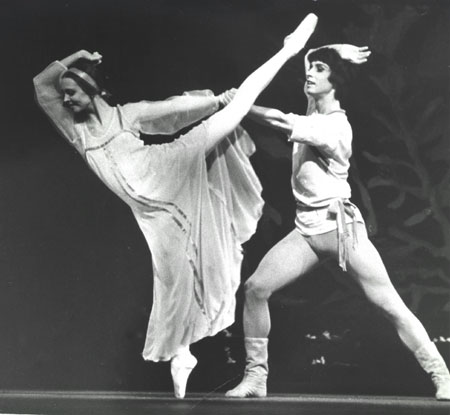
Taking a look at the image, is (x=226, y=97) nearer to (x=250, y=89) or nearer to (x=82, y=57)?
(x=250, y=89)

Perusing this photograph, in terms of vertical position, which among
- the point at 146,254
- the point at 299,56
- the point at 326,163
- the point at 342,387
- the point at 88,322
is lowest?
the point at 342,387

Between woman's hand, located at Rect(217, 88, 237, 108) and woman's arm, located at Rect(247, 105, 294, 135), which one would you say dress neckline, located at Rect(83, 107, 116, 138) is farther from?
woman's arm, located at Rect(247, 105, 294, 135)

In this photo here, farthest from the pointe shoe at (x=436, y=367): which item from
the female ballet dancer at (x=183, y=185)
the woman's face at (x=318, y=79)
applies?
the woman's face at (x=318, y=79)

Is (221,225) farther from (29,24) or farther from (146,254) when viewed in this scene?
(29,24)

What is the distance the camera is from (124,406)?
3.53 m

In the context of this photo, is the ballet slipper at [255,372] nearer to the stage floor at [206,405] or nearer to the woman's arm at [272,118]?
the stage floor at [206,405]

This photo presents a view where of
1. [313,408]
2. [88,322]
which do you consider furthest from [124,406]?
[313,408]

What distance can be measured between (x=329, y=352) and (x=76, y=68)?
4.74 ft

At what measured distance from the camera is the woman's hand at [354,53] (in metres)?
3.61

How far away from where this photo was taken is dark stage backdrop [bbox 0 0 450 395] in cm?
358

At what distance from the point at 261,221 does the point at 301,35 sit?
0.72 meters

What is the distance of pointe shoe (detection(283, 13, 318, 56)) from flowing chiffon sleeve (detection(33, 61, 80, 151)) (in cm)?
86

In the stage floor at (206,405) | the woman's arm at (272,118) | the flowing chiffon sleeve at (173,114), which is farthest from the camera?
the flowing chiffon sleeve at (173,114)

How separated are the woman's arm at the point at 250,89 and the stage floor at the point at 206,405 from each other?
96cm
